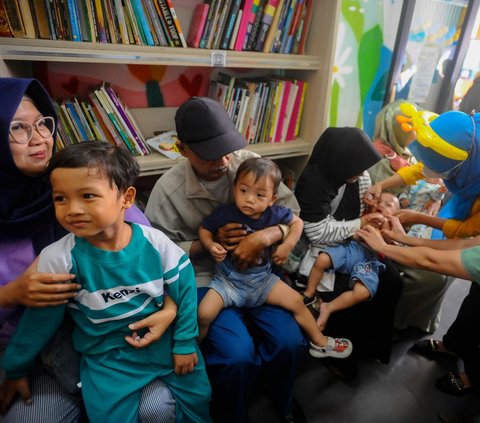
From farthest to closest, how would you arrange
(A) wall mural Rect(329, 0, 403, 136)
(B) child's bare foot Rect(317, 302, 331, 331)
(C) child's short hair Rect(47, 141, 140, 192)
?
(A) wall mural Rect(329, 0, 403, 136)
(B) child's bare foot Rect(317, 302, 331, 331)
(C) child's short hair Rect(47, 141, 140, 192)

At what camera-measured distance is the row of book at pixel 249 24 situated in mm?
1603

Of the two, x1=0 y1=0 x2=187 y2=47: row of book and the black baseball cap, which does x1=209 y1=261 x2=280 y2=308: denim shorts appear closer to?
the black baseball cap

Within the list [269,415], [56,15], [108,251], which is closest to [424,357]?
[269,415]

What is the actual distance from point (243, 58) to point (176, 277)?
1181 millimetres

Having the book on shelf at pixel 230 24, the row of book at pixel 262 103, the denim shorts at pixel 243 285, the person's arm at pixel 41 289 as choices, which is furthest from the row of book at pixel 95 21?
the denim shorts at pixel 243 285

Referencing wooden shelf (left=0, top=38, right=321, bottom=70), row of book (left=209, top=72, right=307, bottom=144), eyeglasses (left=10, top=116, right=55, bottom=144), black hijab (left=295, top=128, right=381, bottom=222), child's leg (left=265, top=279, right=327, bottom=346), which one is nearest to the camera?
eyeglasses (left=10, top=116, right=55, bottom=144)

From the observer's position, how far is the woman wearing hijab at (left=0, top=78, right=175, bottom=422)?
36.4 inches

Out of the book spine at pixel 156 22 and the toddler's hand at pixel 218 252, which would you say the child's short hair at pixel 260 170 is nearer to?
the toddler's hand at pixel 218 252

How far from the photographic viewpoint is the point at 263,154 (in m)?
1.88

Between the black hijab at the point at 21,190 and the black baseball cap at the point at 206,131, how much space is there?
18.6 inches

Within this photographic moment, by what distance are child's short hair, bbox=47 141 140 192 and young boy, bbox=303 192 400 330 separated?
1.00 m

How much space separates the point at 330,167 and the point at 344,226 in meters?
0.31

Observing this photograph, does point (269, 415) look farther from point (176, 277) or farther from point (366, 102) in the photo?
point (366, 102)

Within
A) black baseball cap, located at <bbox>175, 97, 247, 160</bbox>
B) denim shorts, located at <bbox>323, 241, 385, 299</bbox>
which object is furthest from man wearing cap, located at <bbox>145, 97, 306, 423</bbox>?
denim shorts, located at <bbox>323, 241, 385, 299</bbox>
